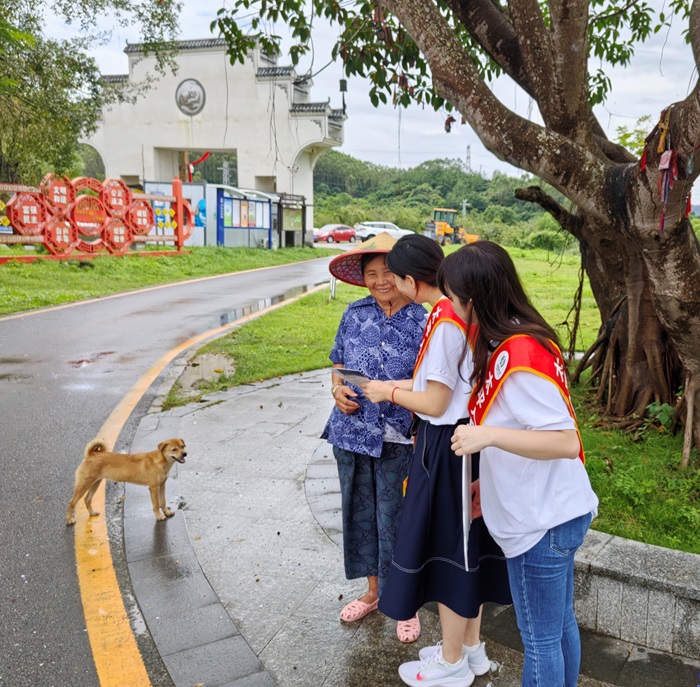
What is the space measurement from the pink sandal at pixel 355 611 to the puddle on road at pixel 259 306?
872 cm

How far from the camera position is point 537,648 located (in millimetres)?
2123

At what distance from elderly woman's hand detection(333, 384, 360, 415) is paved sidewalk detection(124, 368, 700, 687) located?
99cm

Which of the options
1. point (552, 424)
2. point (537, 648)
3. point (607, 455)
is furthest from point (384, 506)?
point (607, 455)

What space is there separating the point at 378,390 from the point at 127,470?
228cm

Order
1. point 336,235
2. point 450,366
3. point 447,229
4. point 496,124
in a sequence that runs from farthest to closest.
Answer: point 447,229, point 336,235, point 496,124, point 450,366

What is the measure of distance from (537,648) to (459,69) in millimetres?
3405

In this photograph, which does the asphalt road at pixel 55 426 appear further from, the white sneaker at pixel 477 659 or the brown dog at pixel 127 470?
the white sneaker at pixel 477 659

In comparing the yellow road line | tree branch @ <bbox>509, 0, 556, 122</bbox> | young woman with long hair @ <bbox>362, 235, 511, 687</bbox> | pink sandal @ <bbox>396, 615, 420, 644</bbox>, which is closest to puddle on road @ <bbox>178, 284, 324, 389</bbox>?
the yellow road line

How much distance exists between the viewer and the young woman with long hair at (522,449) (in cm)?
196

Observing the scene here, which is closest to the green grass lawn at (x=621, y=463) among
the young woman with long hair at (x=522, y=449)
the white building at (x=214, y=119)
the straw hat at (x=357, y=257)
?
the young woman with long hair at (x=522, y=449)

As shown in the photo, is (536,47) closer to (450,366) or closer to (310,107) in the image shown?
(450,366)

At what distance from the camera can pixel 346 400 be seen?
9.53 ft

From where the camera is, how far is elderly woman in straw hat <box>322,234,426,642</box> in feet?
9.62

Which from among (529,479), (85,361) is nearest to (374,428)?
(529,479)
